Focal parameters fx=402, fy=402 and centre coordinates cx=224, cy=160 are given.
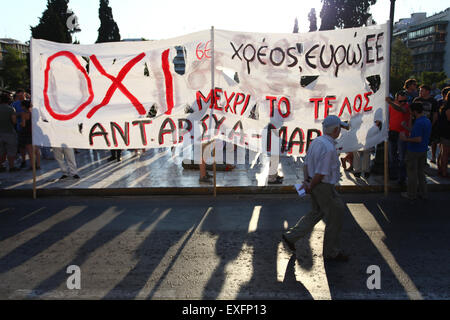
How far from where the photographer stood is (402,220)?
5824mm

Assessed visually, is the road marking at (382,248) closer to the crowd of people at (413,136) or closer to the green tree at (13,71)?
the crowd of people at (413,136)

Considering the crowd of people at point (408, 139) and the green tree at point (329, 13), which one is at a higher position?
the green tree at point (329, 13)

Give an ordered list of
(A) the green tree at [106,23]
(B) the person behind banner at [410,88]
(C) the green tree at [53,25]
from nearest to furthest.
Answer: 1. (B) the person behind banner at [410,88]
2. (C) the green tree at [53,25]
3. (A) the green tree at [106,23]

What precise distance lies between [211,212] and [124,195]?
216cm

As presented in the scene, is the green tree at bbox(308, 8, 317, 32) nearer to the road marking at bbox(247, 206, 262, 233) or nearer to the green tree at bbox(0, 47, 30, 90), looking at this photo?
the road marking at bbox(247, 206, 262, 233)

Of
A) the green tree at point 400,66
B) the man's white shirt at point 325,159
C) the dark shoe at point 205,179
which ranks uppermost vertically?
the green tree at point 400,66

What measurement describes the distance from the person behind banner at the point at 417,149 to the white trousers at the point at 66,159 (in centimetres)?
654

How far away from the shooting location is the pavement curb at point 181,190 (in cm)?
758

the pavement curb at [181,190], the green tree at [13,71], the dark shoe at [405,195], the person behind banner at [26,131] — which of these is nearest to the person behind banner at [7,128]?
the person behind banner at [26,131]

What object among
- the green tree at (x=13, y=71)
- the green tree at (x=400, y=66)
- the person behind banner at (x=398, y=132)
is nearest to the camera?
the person behind banner at (x=398, y=132)

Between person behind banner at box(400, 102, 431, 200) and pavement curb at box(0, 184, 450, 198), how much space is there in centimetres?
75

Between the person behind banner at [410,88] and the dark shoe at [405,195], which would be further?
the person behind banner at [410,88]

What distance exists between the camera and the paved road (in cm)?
383
